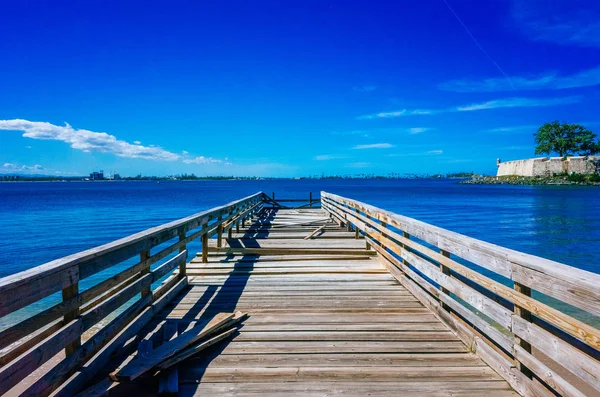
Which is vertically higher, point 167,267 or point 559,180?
point 559,180

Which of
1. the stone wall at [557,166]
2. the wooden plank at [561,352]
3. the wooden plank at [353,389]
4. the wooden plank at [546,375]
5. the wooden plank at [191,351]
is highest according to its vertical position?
the stone wall at [557,166]

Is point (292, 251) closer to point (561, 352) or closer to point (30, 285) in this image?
point (30, 285)

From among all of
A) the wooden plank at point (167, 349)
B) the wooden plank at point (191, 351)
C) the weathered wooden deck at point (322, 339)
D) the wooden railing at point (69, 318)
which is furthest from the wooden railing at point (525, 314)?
the wooden railing at point (69, 318)

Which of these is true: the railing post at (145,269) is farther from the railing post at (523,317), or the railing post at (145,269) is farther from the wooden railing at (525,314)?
the railing post at (523,317)

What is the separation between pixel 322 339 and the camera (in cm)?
379

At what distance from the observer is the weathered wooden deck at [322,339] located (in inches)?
117

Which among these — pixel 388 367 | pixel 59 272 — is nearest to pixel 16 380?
pixel 59 272

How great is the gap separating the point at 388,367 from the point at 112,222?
29237 mm

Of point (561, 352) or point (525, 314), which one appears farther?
point (525, 314)

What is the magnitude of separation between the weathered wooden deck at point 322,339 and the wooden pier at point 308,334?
0.02 meters

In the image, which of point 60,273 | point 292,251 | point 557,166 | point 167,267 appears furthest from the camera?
point 557,166

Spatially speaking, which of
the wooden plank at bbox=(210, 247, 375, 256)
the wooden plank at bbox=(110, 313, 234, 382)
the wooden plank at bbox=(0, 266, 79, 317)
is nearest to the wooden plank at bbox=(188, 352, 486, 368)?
the wooden plank at bbox=(110, 313, 234, 382)

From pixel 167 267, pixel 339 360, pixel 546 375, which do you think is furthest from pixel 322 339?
pixel 167 267

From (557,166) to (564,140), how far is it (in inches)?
278
